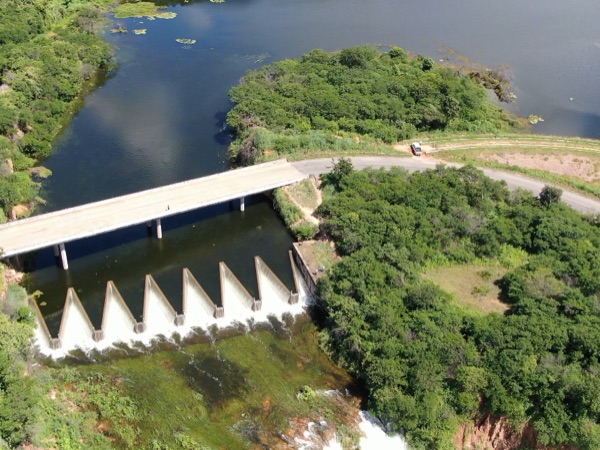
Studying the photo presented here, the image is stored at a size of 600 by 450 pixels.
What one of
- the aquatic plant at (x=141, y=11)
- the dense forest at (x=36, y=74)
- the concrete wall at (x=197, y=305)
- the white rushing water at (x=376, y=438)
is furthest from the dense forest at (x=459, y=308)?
the aquatic plant at (x=141, y=11)

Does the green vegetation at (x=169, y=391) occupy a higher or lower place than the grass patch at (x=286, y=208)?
lower

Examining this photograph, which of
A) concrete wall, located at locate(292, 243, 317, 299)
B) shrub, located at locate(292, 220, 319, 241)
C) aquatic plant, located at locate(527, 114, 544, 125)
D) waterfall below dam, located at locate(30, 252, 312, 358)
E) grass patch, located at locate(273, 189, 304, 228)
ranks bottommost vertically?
waterfall below dam, located at locate(30, 252, 312, 358)

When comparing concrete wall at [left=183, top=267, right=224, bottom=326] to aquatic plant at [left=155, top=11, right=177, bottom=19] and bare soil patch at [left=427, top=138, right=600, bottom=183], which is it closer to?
bare soil patch at [left=427, top=138, right=600, bottom=183]

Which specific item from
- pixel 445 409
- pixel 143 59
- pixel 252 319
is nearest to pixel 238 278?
pixel 252 319

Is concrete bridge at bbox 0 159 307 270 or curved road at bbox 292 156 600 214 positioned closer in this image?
concrete bridge at bbox 0 159 307 270

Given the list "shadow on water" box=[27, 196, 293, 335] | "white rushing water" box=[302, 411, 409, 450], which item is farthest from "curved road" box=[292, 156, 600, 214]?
"white rushing water" box=[302, 411, 409, 450]

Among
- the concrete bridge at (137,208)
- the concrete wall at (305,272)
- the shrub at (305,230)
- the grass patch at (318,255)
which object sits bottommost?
the concrete wall at (305,272)

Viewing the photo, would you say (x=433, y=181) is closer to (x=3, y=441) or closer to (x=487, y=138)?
(x=487, y=138)

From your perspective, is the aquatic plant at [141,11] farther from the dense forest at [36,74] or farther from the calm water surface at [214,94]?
the dense forest at [36,74]
